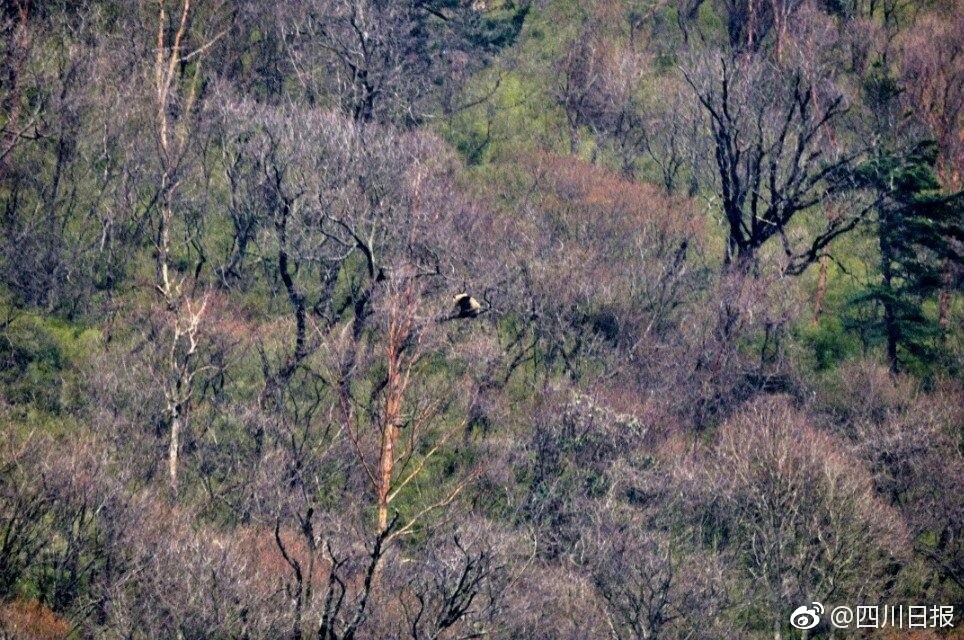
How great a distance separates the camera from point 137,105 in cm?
3206

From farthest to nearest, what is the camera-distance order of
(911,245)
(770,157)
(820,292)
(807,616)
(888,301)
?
(770,157) < (820,292) < (911,245) < (888,301) < (807,616)

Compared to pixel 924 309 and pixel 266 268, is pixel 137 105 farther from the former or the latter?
pixel 924 309

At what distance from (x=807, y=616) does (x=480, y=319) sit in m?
11.3

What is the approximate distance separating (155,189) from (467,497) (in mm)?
11850

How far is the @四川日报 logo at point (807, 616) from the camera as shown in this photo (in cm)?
2208

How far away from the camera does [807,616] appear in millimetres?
22156

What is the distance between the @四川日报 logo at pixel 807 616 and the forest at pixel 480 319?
1.34ft

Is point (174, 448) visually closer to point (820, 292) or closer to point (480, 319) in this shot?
point (480, 319)

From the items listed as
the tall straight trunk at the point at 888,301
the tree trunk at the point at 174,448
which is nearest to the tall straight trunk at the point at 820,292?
the tall straight trunk at the point at 888,301

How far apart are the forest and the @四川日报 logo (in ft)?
1.34

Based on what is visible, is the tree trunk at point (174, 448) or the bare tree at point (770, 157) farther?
the bare tree at point (770, 157)

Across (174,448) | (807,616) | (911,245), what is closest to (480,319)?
(174,448)

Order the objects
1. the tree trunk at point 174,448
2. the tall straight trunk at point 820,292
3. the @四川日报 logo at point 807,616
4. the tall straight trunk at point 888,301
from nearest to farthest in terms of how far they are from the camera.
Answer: the @四川日报 logo at point 807,616, the tree trunk at point 174,448, the tall straight trunk at point 888,301, the tall straight trunk at point 820,292

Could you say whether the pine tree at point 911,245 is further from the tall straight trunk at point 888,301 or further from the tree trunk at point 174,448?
the tree trunk at point 174,448
